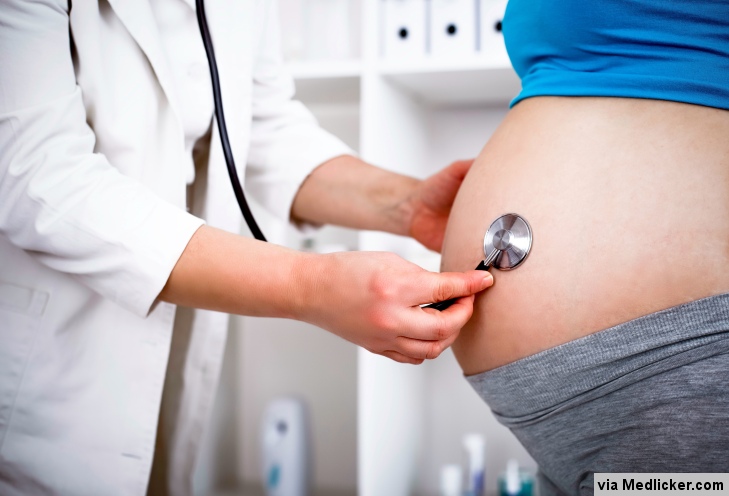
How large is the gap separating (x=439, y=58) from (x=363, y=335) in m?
0.88

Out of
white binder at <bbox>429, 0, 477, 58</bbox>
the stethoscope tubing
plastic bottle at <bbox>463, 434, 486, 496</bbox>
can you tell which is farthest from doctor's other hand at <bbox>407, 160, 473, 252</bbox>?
plastic bottle at <bbox>463, 434, 486, 496</bbox>

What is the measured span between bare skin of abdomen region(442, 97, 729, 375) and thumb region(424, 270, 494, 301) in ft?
0.14

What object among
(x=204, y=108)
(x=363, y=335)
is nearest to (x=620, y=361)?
(x=363, y=335)

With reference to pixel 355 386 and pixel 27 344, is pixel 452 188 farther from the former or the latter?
pixel 355 386

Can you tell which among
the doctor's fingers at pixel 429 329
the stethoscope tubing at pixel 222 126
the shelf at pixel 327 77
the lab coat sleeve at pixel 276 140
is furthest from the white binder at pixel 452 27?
the doctor's fingers at pixel 429 329

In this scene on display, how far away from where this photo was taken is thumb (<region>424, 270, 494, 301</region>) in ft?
1.94

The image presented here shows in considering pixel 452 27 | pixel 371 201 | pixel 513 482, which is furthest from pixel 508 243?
pixel 513 482

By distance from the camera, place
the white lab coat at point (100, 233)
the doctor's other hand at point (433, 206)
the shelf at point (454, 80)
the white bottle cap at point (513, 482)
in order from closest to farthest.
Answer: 1. the white lab coat at point (100, 233)
2. the doctor's other hand at point (433, 206)
3. the shelf at point (454, 80)
4. the white bottle cap at point (513, 482)

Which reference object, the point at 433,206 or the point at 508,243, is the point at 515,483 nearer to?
the point at 433,206

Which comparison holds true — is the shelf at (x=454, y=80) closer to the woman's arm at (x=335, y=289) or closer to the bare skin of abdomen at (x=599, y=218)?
the bare skin of abdomen at (x=599, y=218)

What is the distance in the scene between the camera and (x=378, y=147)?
4.51 feet

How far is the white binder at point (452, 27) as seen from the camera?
1.38m

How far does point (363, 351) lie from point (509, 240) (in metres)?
0.76

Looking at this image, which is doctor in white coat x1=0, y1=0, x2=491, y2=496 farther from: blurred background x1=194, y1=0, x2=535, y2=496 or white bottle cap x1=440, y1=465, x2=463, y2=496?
white bottle cap x1=440, y1=465, x2=463, y2=496
